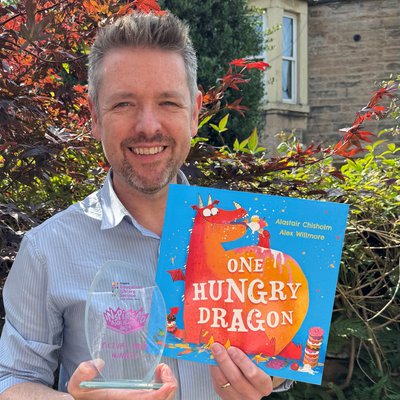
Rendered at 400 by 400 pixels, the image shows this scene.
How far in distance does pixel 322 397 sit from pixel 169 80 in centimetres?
159

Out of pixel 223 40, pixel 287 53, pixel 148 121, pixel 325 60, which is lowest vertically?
pixel 148 121

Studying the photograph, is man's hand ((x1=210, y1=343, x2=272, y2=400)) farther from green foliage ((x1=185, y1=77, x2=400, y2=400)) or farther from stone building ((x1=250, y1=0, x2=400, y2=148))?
stone building ((x1=250, y1=0, x2=400, y2=148))

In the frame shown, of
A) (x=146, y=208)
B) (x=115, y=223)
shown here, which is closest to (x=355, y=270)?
(x=146, y=208)

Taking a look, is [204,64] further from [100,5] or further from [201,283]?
[201,283]

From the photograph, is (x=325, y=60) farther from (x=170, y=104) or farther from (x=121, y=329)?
(x=121, y=329)

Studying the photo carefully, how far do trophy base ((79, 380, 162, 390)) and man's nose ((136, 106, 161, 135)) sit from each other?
64 cm

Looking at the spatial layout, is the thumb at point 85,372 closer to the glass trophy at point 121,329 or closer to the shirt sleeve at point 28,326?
the glass trophy at point 121,329

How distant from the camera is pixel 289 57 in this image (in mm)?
14211

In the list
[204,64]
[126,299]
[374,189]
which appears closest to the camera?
[126,299]

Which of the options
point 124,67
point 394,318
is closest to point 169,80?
point 124,67

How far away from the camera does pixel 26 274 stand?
5.88 ft

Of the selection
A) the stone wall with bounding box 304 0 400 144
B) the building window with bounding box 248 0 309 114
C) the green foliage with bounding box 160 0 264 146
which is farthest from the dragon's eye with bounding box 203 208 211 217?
the stone wall with bounding box 304 0 400 144

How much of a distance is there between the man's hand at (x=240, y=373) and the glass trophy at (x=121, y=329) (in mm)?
154

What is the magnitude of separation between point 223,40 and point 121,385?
33.4ft
